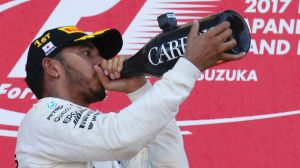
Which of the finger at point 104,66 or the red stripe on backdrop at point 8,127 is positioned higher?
the finger at point 104,66

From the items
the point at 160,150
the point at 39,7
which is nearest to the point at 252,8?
the point at 39,7

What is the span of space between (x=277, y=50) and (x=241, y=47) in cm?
139

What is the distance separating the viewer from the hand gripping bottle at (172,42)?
5.57 ft

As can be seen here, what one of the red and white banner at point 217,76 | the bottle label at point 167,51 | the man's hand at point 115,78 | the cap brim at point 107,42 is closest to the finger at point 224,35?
the bottle label at point 167,51

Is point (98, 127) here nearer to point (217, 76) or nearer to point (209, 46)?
point (209, 46)

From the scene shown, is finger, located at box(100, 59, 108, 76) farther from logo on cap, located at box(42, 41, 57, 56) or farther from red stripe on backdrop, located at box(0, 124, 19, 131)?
red stripe on backdrop, located at box(0, 124, 19, 131)

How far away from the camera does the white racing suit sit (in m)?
1.67

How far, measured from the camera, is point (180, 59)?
169cm

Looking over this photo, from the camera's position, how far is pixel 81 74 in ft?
6.48

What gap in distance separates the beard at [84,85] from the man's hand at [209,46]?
0.36 meters

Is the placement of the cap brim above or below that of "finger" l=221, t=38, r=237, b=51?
below

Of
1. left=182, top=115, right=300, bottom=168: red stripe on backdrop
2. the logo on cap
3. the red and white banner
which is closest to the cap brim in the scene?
the logo on cap

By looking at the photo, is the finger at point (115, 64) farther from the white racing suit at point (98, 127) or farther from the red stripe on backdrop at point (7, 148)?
the red stripe on backdrop at point (7, 148)

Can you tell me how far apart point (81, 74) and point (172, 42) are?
0.32 metres
